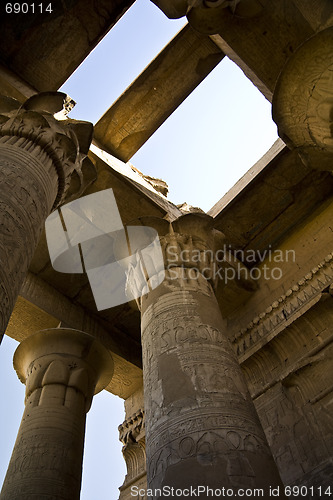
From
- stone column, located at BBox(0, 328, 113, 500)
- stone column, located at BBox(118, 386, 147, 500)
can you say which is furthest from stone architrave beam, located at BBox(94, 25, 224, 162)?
stone column, located at BBox(118, 386, 147, 500)

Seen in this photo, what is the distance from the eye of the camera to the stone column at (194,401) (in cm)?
289

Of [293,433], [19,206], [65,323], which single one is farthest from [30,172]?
[293,433]

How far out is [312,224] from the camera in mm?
7270

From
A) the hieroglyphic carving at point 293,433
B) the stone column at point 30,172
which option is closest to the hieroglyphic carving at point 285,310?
the hieroglyphic carving at point 293,433

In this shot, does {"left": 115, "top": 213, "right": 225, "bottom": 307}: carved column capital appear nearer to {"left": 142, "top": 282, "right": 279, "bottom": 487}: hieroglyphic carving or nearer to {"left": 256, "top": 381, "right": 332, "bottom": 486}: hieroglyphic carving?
{"left": 142, "top": 282, "right": 279, "bottom": 487}: hieroglyphic carving

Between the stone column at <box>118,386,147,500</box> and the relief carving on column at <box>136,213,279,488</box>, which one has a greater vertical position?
the stone column at <box>118,386,147,500</box>

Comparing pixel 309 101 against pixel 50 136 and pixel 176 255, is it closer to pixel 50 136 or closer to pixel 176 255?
pixel 176 255

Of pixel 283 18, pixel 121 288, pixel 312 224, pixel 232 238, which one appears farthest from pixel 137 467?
pixel 283 18

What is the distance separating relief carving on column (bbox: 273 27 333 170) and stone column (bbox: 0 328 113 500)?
13.3 ft

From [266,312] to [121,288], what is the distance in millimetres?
2586

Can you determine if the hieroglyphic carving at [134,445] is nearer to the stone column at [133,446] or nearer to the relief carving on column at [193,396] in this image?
the stone column at [133,446]

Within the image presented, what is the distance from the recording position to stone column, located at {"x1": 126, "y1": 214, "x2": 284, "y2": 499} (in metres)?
2.89

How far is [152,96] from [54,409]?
5.66m

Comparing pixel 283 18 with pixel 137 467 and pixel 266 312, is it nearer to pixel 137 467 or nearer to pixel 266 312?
pixel 266 312
